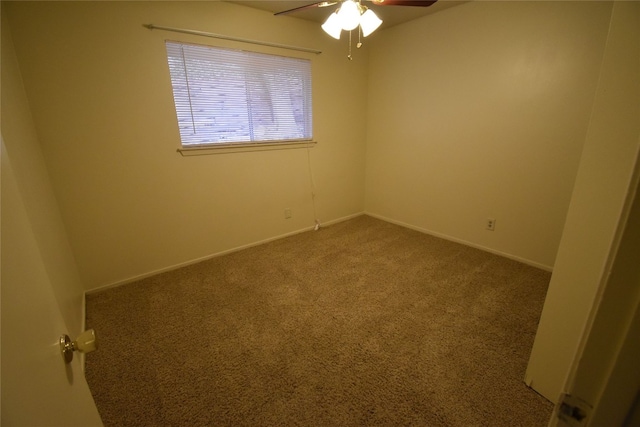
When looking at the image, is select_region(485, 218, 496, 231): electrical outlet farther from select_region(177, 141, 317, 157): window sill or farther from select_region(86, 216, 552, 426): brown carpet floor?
select_region(177, 141, 317, 157): window sill

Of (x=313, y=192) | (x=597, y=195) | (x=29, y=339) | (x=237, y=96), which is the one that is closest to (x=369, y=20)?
(x=237, y=96)

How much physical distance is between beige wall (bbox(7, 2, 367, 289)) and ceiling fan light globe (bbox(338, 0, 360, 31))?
1304mm

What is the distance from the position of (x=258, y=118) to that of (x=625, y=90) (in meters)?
2.64

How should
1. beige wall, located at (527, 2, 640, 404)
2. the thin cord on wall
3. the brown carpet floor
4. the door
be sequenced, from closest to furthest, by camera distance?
1. the door
2. beige wall, located at (527, 2, 640, 404)
3. the brown carpet floor
4. the thin cord on wall

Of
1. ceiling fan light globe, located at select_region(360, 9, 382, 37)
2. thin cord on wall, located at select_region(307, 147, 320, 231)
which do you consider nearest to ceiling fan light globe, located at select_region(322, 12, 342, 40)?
ceiling fan light globe, located at select_region(360, 9, 382, 37)

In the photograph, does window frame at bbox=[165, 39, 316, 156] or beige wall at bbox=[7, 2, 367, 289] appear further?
window frame at bbox=[165, 39, 316, 156]

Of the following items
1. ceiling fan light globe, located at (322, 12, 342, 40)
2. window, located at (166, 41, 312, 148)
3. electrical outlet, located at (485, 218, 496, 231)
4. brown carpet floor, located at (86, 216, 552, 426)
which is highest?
ceiling fan light globe, located at (322, 12, 342, 40)

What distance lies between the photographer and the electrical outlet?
9.04 feet

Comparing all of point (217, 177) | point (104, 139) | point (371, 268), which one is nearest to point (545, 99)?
point (371, 268)

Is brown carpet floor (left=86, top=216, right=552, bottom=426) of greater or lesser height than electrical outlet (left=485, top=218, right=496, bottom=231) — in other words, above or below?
below

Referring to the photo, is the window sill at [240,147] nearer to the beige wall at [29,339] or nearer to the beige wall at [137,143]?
the beige wall at [137,143]

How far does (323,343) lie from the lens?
1673mm

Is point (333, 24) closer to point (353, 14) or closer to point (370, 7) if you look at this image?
point (353, 14)

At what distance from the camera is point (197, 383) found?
1431 millimetres
